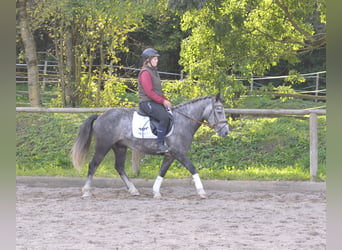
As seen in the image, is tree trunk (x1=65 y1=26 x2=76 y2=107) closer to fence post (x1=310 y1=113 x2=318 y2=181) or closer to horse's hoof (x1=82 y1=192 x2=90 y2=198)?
horse's hoof (x1=82 y1=192 x2=90 y2=198)

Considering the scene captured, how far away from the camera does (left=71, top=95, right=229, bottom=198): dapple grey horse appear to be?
7.50 m

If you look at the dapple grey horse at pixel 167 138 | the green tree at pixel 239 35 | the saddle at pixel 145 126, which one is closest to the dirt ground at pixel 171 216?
the dapple grey horse at pixel 167 138

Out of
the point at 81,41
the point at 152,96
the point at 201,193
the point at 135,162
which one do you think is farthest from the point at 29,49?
the point at 201,193

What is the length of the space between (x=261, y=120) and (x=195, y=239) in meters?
7.94

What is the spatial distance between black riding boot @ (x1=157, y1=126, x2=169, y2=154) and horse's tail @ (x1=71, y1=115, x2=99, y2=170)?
1.10m

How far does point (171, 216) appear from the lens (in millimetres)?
6180

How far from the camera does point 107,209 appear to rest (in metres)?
6.70

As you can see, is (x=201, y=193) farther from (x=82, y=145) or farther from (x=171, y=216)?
(x=82, y=145)

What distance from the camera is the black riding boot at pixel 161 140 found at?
7.30 meters

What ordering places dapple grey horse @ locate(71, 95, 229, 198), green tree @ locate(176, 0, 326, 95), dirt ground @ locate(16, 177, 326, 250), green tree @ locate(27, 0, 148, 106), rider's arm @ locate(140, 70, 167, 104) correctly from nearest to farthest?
dirt ground @ locate(16, 177, 326, 250) → rider's arm @ locate(140, 70, 167, 104) → dapple grey horse @ locate(71, 95, 229, 198) → green tree @ locate(176, 0, 326, 95) → green tree @ locate(27, 0, 148, 106)

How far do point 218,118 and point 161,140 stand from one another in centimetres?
90

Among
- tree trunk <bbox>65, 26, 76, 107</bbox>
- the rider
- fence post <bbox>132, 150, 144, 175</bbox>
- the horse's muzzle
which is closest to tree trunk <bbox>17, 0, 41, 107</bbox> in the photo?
tree trunk <bbox>65, 26, 76, 107</bbox>

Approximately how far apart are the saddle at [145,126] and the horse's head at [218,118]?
610 millimetres
